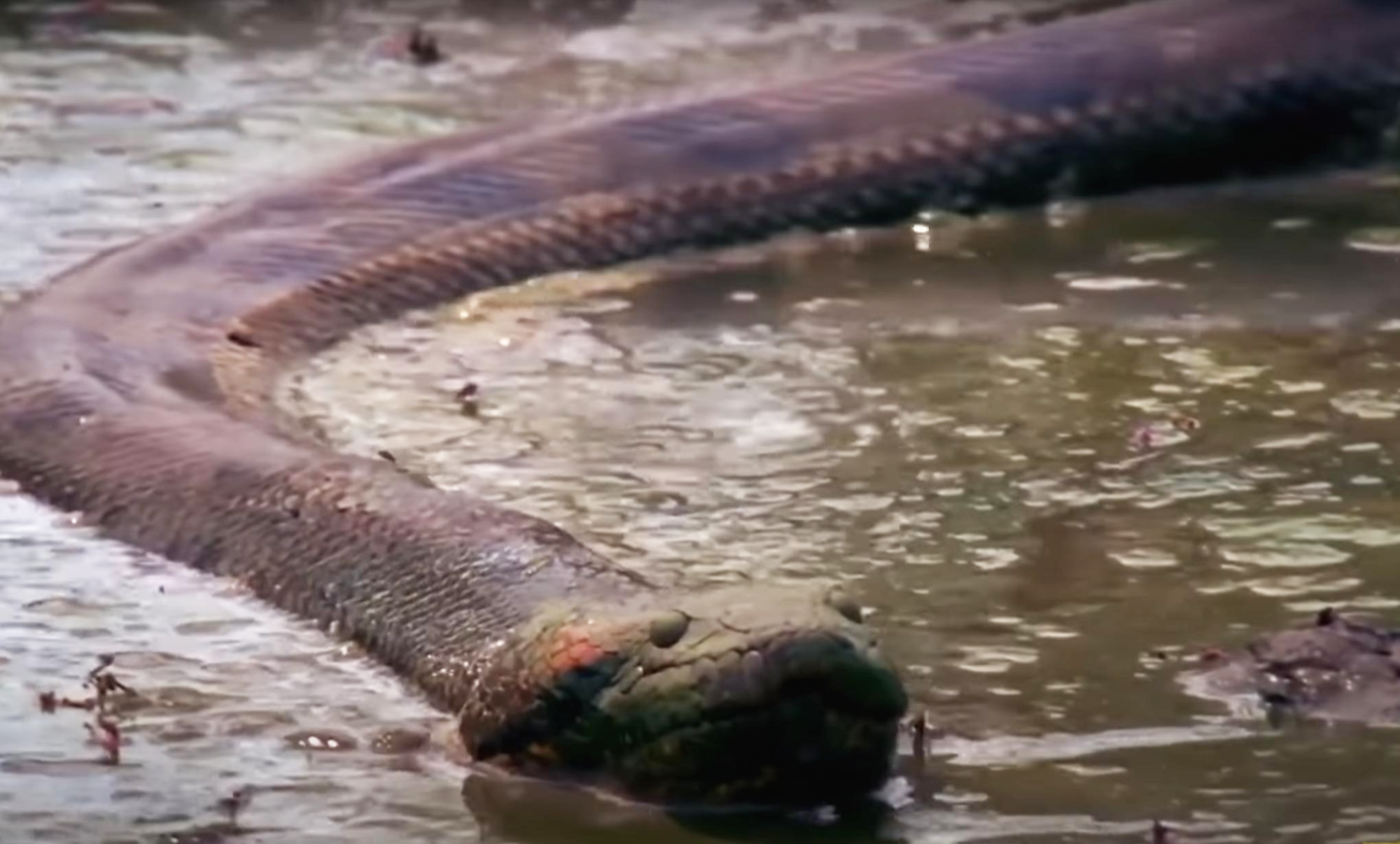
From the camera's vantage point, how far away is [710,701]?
13.9 feet

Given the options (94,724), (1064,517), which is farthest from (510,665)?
(1064,517)

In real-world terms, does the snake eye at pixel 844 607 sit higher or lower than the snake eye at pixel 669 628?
higher

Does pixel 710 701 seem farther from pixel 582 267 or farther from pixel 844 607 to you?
pixel 582 267

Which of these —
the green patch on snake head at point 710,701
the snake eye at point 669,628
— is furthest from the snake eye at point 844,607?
the snake eye at point 669,628

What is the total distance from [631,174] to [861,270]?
0.68m

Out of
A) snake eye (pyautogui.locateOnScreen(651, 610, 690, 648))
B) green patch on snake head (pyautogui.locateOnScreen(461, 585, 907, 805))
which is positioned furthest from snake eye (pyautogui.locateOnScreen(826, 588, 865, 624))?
snake eye (pyautogui.locateOnScreen(651, 610, 690, 648))

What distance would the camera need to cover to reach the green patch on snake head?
419 centimetres

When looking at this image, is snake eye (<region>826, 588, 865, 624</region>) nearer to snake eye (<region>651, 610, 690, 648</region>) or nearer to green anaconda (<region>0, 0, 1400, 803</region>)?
green anaconda (<region>0, 0, 1400, 803</region>)

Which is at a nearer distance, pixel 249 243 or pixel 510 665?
pixel 510 665

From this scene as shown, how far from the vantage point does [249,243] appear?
7609 millimetres

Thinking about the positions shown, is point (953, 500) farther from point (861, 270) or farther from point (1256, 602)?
point (861, 270)

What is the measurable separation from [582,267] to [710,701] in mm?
3892

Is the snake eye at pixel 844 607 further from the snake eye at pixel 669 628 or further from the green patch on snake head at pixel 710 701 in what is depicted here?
the snake eye at pixel 669 628

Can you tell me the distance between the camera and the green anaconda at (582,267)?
169 inches
